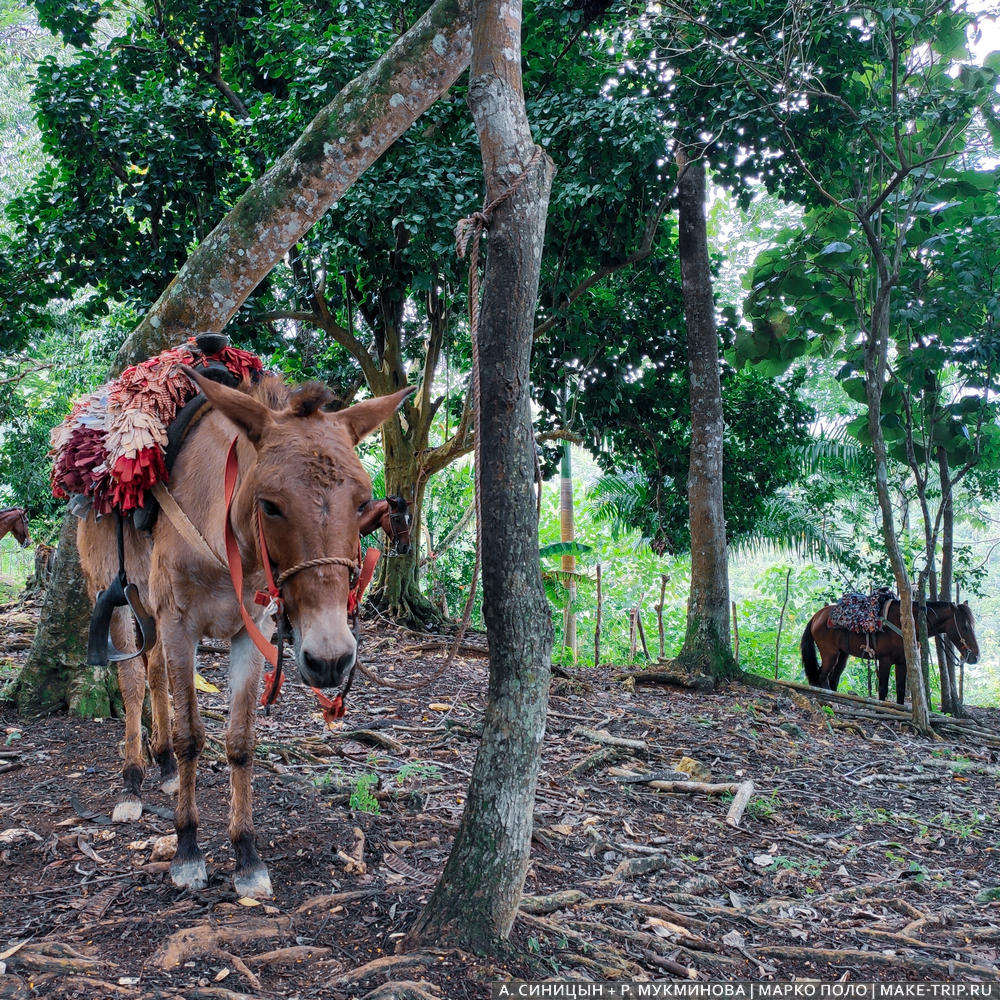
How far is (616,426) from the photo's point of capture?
38.4ft

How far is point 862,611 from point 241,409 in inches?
432

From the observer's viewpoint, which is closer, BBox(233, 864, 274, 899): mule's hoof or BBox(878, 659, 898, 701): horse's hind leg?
BBox(233, 864, 274, 899): mule's hoof

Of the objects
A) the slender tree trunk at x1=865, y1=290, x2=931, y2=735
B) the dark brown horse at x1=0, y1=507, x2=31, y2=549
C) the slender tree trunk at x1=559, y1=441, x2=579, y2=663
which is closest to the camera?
the dark brown horse at x1=0, y1=507, x2=31, y2=549

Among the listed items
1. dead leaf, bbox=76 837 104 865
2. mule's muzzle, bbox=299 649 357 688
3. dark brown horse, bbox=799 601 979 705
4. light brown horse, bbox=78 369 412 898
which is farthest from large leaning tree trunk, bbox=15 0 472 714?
dark brown horse, bbox=799 601 979 705

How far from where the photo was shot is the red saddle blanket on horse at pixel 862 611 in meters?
11.5

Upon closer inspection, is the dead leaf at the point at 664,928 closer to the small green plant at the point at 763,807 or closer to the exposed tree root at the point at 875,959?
the exposed tree root at the point at 875,959

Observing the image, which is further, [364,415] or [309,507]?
[364,415]

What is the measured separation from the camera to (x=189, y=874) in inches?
134

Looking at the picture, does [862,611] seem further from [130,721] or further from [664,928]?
[130,721]

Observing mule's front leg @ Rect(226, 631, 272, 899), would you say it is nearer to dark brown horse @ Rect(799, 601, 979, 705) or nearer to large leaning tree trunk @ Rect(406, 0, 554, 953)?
large leaning tree trunk @ Rect(406, 0, 554, 953)

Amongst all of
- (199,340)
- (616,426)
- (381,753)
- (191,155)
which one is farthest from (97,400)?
(616,426)

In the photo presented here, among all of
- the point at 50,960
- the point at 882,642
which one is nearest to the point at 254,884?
the point at 50,960

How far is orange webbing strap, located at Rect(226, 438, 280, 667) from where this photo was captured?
3.07 metres

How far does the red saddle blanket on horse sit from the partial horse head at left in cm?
1022
